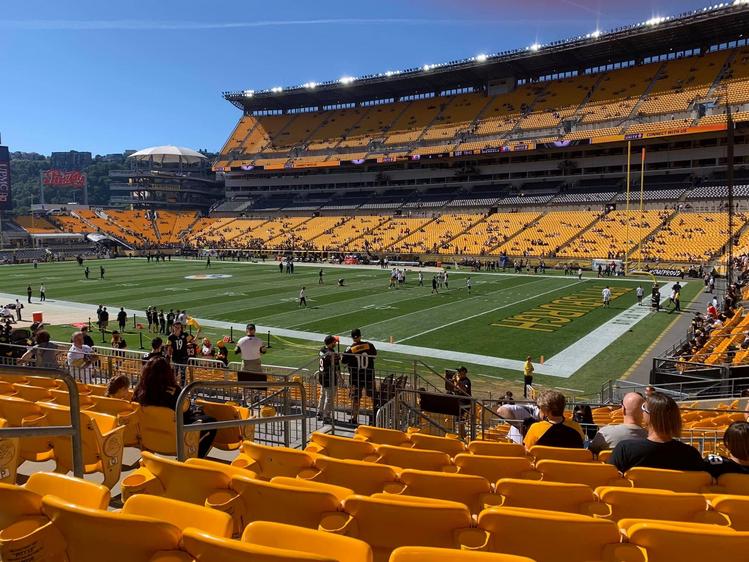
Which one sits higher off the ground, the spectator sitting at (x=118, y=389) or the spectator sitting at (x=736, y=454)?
the spectator sitting at (x=736, y=454)

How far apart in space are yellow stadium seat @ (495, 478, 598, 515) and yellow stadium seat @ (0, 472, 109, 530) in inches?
92.7

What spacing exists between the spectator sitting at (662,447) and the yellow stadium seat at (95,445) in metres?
4.26

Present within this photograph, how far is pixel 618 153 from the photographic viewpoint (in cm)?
6425

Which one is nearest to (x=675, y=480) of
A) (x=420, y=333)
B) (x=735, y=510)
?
(x=735, y=510)

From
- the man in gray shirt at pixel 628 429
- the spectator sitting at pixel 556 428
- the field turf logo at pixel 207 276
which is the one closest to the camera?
the man in gray shirt at pixel 628 429

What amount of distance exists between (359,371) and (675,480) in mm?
6068

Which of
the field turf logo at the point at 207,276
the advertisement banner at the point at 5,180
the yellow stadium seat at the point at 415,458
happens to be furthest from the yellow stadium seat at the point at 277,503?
the advertisement banner at the point at 5,180

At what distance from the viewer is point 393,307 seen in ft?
98.0

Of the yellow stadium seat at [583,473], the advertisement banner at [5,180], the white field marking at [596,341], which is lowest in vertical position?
the white field marking at [596,341]

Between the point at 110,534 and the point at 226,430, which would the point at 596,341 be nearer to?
the point at 226,430

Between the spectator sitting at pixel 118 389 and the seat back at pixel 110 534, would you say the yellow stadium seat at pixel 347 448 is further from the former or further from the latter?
the spectator sitting at pixel 118 389

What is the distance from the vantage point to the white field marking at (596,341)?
18.5 metres

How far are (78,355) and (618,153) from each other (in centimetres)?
6589

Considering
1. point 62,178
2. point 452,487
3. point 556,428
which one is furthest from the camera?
point 62,178
